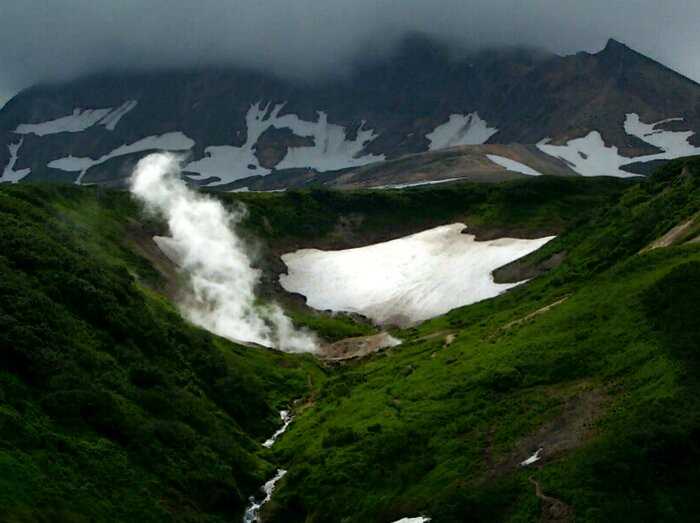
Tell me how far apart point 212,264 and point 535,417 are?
225 feet

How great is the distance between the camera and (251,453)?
183 feet

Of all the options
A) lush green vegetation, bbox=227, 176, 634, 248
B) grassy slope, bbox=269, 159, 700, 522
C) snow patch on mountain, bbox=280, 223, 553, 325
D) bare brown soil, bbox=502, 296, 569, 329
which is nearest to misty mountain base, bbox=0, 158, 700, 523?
grassy slope, bbox=269, 159, 700, 522

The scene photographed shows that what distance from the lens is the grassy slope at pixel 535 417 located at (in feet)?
118

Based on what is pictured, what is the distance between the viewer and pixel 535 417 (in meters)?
44.1

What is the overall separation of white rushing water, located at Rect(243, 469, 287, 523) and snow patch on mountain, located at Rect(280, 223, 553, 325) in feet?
149

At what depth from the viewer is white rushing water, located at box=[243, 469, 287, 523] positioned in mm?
47750

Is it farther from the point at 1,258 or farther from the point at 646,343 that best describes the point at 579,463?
the point at 1,258

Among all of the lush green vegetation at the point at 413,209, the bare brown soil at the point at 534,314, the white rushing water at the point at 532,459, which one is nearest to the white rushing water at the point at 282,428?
the bare brown soil at the point at 534,314

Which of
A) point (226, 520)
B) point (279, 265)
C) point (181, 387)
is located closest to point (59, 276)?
point (181, 387)

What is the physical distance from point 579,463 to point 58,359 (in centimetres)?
2747

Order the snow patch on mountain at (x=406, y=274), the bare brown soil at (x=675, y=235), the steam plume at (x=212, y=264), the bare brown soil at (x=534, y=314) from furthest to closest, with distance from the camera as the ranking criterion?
1. the snow patch on mountain at (x=406, y=274)
2. the steam plume at (x=212, y=264)
3. the bare brown soil at (x=534, y=314)
4. the bare brown soil at (x=675, y=235)

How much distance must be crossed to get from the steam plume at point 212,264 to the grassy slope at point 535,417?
2240 centimetres

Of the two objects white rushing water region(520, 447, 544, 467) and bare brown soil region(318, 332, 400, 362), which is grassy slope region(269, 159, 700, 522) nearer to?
white rushing water region(520, 447, 544, 467)

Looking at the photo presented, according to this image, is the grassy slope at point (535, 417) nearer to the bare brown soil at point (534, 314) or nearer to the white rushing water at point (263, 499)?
the bare brown soil at point (534, 314)
